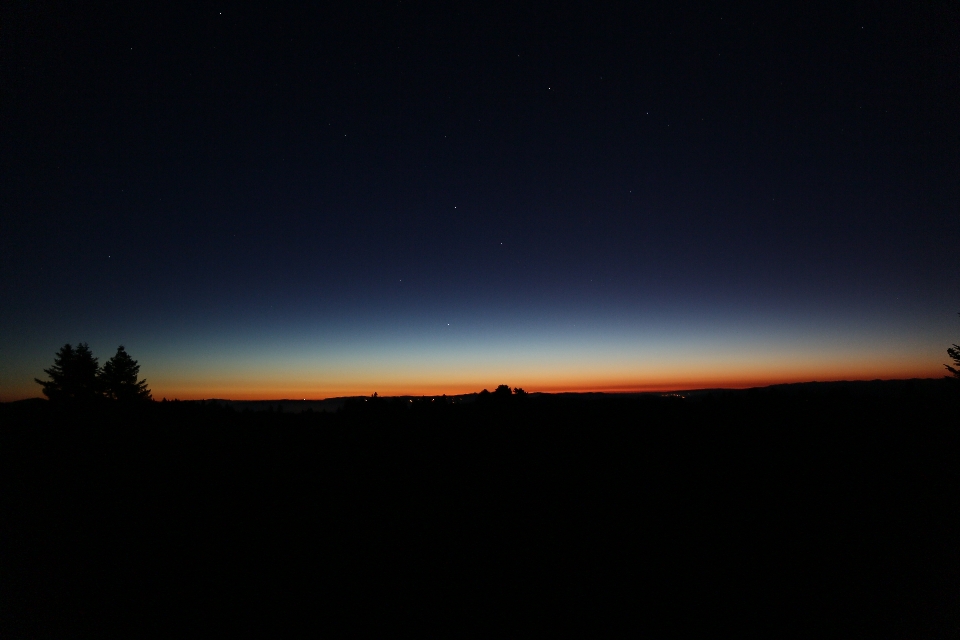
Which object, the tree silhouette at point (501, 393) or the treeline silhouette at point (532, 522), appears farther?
the tree silhouette at point (501, 393)

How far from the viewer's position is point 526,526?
5145 mm

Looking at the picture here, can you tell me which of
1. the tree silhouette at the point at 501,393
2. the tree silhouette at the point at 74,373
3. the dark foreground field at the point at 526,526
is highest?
the tree silhouette at the point at 74,373

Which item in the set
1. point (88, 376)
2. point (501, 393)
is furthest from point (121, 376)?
point (501, 393)

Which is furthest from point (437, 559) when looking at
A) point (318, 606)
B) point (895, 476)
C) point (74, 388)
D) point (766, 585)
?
point (74, 388)

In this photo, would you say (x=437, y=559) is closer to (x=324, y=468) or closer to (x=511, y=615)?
(x=511, y=615)

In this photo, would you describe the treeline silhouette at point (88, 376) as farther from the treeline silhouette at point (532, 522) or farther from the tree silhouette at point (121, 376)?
the treeline silhouette at point (532, 522)

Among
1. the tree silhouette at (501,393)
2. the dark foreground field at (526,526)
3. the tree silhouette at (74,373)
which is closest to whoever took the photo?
the dark foreground field at (526,526)

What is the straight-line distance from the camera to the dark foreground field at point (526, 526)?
4.40 m

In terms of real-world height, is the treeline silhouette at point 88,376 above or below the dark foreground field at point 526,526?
above

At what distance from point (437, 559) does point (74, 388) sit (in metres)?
45.8

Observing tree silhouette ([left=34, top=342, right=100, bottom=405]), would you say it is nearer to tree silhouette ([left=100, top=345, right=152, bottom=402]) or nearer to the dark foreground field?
tree silhouette ([left=100, top=345, right=152, bottom=402])

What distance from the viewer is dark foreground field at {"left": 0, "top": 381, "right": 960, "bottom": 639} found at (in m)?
4.40

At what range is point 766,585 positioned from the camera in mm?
4434

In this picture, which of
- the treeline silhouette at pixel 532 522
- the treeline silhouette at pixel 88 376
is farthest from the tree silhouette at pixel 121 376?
the treeline silhouette at pixel 532 522
